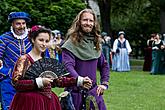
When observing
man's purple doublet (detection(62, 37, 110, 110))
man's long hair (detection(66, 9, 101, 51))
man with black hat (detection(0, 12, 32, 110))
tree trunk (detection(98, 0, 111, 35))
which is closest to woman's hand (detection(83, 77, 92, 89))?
man's purple doublet (detection(62, 37, 110, 110))

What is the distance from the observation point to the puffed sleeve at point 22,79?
5.19m

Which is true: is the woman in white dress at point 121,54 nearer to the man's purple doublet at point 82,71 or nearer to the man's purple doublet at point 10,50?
the man's purple doublet at point 10,50

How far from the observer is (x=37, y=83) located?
5.15 meters

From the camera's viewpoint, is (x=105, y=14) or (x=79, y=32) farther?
(x=105, y=14)

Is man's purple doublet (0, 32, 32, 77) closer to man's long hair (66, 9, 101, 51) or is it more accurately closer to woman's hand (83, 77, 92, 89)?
man's long hair (66, 9, 101, 51)

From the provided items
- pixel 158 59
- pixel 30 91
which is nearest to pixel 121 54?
pixel 158 59

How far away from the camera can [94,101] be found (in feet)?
18.8

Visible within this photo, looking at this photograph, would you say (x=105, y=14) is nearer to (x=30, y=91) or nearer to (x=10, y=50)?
(x=10, y=50)

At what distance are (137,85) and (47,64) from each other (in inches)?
425

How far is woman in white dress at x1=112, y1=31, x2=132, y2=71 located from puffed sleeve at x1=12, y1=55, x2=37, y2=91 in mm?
17473

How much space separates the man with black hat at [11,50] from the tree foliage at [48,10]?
35.4 feet

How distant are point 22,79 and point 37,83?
181mm

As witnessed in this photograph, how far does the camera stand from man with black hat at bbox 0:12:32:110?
21.4 ft

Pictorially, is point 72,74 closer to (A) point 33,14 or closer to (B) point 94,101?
(B) point 94,101
